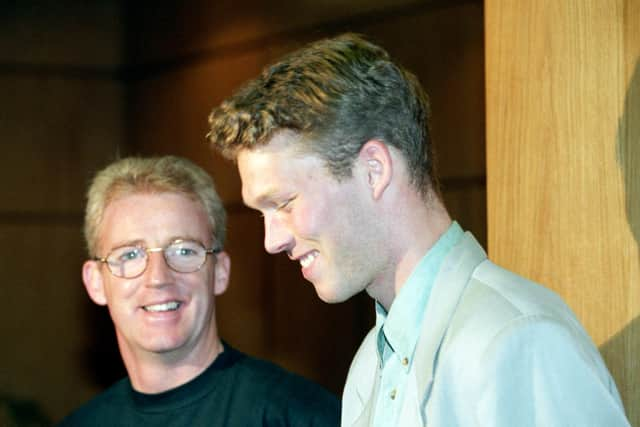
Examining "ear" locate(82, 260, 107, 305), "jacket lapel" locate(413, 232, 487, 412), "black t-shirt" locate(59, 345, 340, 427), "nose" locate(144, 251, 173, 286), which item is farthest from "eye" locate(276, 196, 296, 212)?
"ear" locate(82, 260, 107, 305)

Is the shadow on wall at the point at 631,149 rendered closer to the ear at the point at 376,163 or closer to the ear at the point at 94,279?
the ear at the point at 376,163

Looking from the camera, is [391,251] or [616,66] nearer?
[391,251]

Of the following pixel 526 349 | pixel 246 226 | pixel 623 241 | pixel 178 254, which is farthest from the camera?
pixel 246 226

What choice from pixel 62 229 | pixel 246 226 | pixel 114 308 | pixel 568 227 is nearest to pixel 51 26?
pixel 62 229

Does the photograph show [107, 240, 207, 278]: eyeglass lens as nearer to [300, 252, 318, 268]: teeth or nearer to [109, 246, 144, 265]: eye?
[109, 246, 144, 265]: eye

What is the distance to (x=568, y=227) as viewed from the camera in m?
1.88

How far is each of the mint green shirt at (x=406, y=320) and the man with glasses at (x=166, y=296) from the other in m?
0.78

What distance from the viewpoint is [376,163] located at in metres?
1.56

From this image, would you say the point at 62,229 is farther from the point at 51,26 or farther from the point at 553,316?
the point at 553,316

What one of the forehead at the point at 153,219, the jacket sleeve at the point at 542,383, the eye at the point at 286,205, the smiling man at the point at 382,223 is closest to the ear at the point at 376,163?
the smiling man at the point at 382,223

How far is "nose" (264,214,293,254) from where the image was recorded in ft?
5.20

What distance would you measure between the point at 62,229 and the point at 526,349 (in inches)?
182

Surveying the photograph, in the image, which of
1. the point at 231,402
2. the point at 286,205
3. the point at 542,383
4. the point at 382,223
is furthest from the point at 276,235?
the point at 231,402

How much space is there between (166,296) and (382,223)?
1027 mm
